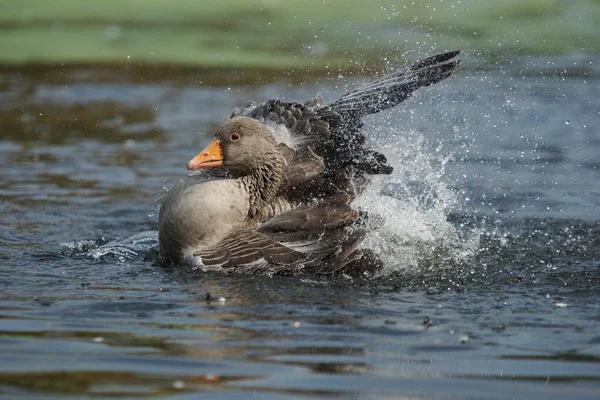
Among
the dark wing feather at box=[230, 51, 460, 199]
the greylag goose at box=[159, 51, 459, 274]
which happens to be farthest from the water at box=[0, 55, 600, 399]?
the dark wing feather at box=[230, 51, 460, 199]

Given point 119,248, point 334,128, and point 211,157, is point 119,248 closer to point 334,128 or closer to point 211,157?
point 211,157

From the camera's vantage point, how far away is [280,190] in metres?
8.16

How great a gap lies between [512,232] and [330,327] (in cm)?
390

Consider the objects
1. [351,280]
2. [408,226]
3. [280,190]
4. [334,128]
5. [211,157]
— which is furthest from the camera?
[408,226]

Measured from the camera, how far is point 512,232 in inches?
368

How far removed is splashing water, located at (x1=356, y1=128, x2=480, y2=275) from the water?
0.08 feet

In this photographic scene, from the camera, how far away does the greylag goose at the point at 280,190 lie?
757 centimetres

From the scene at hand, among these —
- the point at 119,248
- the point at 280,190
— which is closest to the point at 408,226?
the point at 280,190

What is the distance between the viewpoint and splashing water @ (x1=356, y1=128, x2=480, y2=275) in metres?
8.06

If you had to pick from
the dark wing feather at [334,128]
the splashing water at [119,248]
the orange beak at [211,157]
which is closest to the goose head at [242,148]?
the orange beak at [211,157]

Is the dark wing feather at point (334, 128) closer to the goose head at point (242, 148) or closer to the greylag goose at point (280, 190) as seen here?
the greylag goose at point (280, 190)

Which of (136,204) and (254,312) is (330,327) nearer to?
(254,312)

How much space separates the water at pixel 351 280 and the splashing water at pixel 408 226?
0.08 feet

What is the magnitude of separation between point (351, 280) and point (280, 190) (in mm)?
1162
